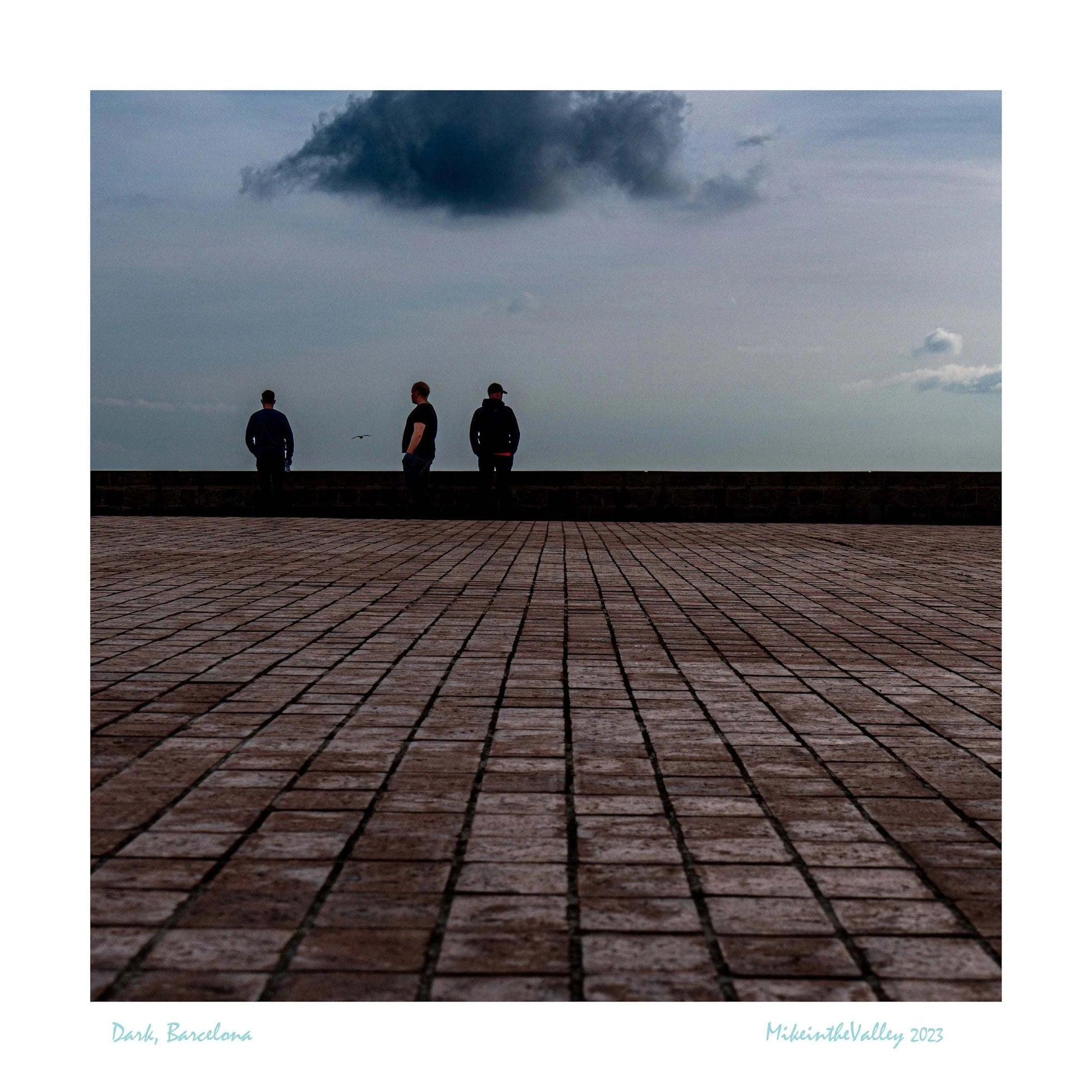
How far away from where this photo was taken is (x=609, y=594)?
8531 mm

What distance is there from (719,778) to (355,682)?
1.95m

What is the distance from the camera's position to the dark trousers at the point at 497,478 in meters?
18.3

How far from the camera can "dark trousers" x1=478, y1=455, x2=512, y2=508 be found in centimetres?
1834

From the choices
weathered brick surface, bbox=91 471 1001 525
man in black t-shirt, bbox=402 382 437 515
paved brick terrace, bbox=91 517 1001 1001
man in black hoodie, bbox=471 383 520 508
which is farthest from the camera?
weathered brick surface, bbox=91 471 1001 525

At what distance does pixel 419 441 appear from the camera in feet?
56.1

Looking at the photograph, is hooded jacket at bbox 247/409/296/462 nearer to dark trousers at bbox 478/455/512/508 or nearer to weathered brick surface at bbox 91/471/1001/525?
weathered brick surface at bbox 91/471/1001/525

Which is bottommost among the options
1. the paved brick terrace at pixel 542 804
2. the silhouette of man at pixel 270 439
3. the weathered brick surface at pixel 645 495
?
the paved brick terrace at pixel 542 804

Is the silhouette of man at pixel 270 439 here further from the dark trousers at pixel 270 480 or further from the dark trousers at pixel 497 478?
the dark trousers at pixel 497 478

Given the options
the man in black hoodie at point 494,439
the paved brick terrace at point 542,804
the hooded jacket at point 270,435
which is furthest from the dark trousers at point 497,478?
the paved brick terrace at point 542,804

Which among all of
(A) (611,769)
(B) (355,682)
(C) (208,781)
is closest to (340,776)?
(C) (208,781)

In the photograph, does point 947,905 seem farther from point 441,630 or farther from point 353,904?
point 441,630

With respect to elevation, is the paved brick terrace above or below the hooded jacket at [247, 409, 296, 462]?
below

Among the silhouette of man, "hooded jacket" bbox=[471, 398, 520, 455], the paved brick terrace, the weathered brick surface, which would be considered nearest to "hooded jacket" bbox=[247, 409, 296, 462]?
the silhouette of man

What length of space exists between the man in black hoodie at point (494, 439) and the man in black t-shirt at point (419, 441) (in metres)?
1.04
